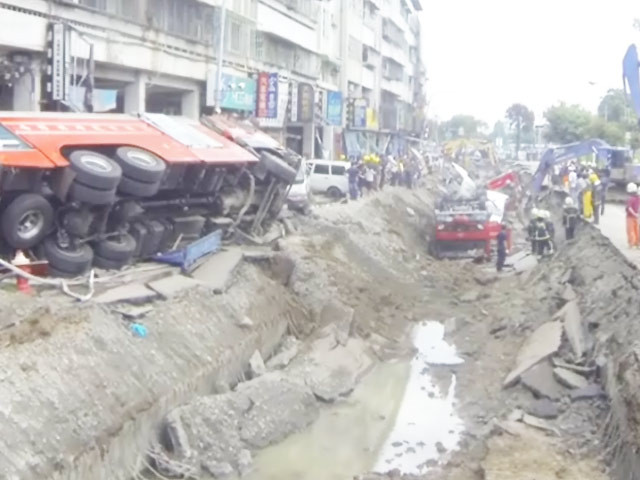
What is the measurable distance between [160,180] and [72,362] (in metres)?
5.67

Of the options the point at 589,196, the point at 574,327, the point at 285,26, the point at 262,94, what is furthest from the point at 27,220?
the point at 285,26

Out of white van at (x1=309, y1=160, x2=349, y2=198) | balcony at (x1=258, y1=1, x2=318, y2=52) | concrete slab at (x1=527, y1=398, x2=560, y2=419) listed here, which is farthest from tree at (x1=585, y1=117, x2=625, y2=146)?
concrete slab at (x1=527, y1=398, x2=560, y2=419)

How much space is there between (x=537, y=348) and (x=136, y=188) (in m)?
7.86

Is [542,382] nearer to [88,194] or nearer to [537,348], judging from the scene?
[537,348]

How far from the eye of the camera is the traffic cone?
1382cm

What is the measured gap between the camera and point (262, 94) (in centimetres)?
3831

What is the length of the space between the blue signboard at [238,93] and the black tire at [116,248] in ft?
62.1

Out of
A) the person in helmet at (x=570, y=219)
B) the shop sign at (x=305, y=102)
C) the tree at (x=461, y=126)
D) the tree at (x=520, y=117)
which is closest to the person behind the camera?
the person in helmet at (x=570, y=219)

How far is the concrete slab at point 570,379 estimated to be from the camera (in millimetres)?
15633

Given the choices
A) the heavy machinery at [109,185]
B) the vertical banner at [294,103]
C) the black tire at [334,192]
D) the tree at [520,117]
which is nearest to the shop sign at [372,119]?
the vertical banner at [294,103]

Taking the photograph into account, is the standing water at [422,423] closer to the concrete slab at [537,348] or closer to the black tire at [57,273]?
the concrete slab at [537,348]

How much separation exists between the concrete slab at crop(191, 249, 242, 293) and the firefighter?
11.8 meters

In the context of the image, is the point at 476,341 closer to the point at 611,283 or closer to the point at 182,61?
the point at 611,283

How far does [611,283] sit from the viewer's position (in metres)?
19.9
